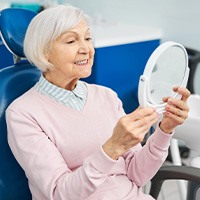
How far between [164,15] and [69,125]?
4.82ft

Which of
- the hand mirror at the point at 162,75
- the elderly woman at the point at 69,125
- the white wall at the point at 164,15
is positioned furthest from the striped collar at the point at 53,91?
the white wall at the point at 164,15

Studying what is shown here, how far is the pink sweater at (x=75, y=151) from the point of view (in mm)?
988

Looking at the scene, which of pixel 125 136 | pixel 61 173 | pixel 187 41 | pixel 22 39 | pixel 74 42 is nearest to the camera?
pixel 125 136

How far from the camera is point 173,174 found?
119cm

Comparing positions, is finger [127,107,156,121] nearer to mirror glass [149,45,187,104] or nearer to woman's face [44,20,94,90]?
mirror glass [149,45,187,104]

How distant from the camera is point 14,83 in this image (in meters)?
1.23

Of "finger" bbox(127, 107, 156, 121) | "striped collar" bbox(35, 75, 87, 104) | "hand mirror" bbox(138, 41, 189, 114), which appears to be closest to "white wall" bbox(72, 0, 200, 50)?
"hand mirror" bbox(138, 41, 189, 114)

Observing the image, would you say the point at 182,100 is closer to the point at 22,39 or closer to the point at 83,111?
the point at 83,111

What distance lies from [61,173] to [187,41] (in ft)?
5.03

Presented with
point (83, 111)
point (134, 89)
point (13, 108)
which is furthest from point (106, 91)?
point (134, 89)

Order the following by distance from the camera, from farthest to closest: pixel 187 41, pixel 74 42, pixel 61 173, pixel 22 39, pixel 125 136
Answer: pixel 187 41 → pixel 22 39 → pixel 74 42 → pixel 61 173 → pixel 125 136

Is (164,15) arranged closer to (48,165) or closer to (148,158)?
(148,158)

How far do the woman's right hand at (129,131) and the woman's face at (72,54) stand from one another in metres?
0.28

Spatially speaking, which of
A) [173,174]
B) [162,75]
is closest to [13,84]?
[162,75]
